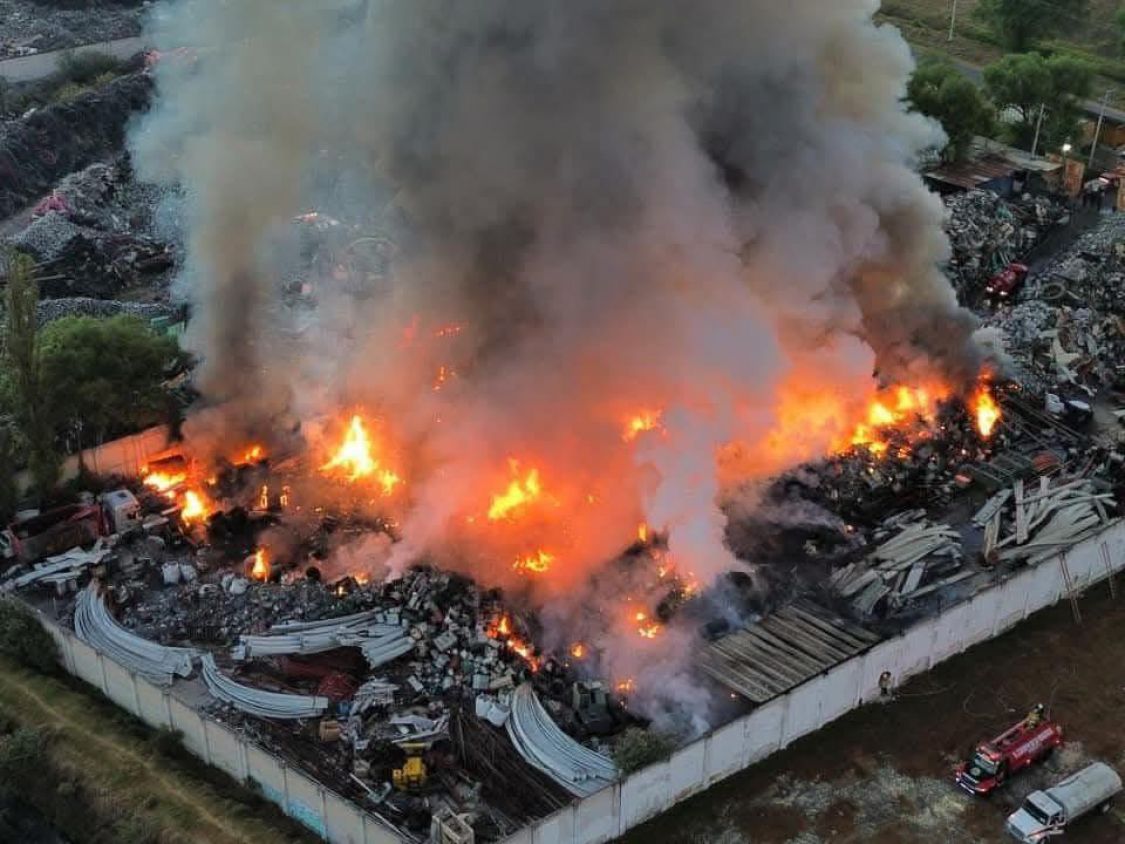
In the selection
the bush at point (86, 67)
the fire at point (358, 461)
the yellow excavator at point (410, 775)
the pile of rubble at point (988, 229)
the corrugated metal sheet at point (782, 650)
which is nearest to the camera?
the yellow excavator at point (410, 775)

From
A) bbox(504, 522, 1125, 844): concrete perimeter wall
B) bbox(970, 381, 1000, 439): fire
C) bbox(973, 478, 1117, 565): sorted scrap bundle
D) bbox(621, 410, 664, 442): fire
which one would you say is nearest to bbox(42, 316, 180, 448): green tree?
bbox(621, 410, 664, 442): fire

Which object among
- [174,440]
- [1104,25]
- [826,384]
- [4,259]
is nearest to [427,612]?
[174,440]

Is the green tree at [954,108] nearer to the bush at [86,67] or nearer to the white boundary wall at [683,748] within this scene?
the white boundary wall at [683,748]

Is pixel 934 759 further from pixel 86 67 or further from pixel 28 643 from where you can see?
pixel 86 67

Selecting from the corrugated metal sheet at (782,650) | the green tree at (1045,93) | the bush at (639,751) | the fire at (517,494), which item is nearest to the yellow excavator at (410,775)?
the bush at (639,751)

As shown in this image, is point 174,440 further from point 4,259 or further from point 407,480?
point 4,259

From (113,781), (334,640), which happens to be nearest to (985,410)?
(334,640)
